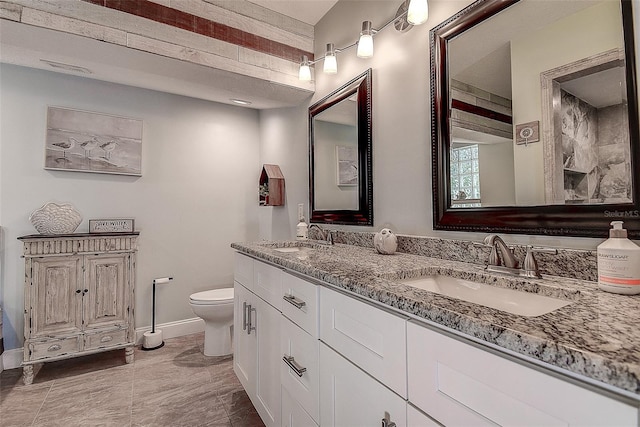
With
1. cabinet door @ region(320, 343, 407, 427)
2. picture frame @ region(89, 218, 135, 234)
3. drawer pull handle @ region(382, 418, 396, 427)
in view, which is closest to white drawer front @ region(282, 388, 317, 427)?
cabinet door @ region(320, 343, 407, 427)

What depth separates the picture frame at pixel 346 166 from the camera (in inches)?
77.9

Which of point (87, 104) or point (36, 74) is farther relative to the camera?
point (87, 104)

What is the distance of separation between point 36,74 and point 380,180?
2714 millimetres

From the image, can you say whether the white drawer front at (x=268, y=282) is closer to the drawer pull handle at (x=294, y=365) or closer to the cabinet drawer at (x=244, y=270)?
the cabinet drawer at (x=244, y=270)

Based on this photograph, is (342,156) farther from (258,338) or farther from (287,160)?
(258,338)

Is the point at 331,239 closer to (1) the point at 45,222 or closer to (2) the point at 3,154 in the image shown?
(1) the point at 45,222

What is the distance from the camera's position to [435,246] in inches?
54.7

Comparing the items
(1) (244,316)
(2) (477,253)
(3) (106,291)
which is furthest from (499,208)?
(3) (106,291)

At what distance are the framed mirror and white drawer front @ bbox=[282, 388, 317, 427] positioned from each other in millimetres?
1028

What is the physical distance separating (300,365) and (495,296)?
0.74 meters

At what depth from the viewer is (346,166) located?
2.06 meters

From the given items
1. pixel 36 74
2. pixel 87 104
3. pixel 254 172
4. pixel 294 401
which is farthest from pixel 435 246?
pixel 36 74

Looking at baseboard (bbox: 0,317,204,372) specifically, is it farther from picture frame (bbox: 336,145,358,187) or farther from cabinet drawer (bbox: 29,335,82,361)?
picture frame (bbox: 336,145,358,187)

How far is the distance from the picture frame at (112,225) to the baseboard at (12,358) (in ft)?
3.21
